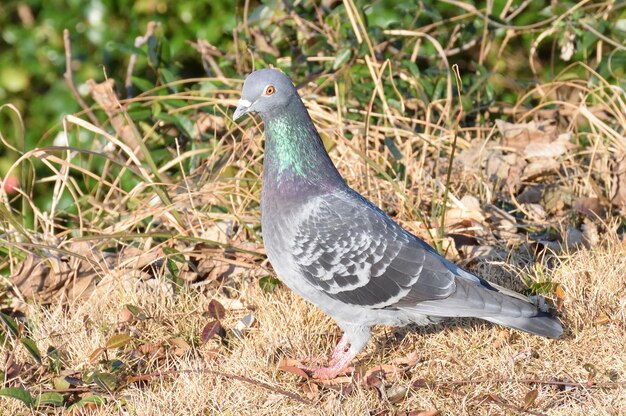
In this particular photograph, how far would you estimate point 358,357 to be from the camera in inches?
145

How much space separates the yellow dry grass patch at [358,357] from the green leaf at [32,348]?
15cm

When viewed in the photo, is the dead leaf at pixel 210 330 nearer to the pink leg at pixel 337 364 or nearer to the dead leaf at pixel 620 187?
A: the pink leg at pixel 337 364

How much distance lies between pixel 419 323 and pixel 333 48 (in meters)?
2.41

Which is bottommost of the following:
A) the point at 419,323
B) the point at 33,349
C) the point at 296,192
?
the point at 419,323

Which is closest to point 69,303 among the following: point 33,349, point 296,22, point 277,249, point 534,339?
point 33,349

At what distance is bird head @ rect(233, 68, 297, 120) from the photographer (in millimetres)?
3496

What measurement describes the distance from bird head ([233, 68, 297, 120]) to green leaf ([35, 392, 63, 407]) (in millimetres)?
1212

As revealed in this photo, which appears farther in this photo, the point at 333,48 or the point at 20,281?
the point at 333,48

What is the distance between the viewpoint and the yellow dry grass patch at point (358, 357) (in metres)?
3.24

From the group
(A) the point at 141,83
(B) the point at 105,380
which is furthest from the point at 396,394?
(A) the point at 141,83

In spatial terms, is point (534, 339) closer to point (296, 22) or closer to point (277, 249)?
point (277, 249)

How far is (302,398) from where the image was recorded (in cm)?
327

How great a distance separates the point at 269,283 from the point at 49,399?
1116 mm

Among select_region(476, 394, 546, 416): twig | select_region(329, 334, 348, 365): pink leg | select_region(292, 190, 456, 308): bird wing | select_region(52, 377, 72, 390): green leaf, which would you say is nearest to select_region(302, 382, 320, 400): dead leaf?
select_region(329, 334, 348, 365): pink leg
